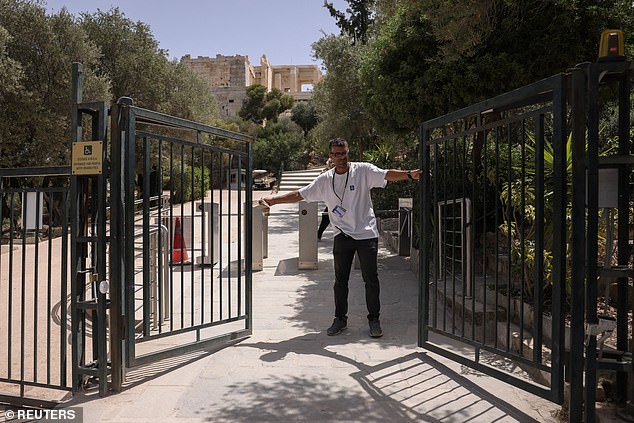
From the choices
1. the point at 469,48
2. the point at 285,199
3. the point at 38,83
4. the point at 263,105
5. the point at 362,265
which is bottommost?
the point at 362,265

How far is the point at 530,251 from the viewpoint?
4.88 m

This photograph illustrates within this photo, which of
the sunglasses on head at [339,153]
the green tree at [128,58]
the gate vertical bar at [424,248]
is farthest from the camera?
the green tree at [128,58]

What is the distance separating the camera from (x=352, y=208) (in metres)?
4.91

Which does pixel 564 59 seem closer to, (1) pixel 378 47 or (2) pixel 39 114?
(1) pixel 378 47

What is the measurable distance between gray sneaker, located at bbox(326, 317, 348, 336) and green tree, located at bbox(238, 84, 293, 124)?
5064 centimetres

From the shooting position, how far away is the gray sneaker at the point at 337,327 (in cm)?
509

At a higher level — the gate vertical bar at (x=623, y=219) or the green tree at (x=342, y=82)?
the green tree at (x=342, y=82)

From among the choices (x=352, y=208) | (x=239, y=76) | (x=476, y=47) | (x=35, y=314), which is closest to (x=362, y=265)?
(x=352, y=208)

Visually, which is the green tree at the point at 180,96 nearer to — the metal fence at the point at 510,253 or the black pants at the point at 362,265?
the metal fence at the point at 510,253

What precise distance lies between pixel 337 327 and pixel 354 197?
1.22 metres

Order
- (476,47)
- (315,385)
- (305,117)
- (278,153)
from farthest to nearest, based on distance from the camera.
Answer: (305,117) → (278,153) → (476,47) → (315,385)

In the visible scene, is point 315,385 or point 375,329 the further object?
point 375,329

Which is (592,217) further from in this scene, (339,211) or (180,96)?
(180,96)

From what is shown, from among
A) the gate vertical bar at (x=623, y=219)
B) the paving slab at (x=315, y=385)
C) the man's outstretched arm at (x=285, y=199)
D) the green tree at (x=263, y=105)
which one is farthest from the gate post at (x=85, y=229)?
the green tree at (x=263, y=105)
